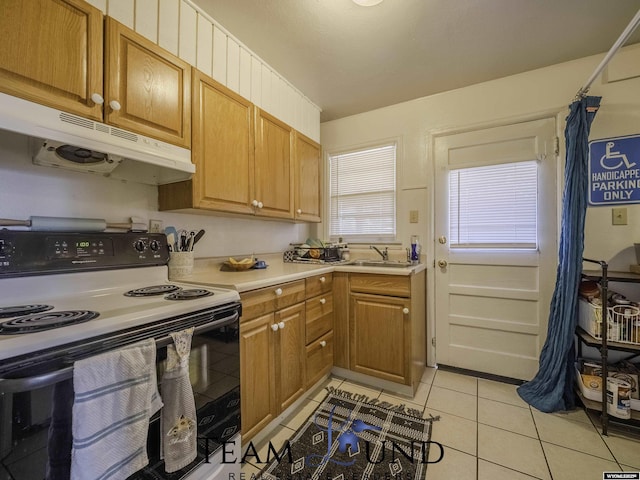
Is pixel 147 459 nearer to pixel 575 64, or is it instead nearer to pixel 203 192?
pixel 203 192

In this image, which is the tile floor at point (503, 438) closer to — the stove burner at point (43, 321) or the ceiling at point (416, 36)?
the stove burner at point (43, 321)

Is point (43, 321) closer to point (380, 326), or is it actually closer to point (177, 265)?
point (177, 265)

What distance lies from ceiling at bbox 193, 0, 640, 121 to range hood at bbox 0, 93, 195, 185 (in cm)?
93

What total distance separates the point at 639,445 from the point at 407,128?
100 inches

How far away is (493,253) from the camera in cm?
216

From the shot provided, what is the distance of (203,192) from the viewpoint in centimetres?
150

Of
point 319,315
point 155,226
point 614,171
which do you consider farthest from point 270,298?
point 614,171

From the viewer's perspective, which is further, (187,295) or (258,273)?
(258,273)

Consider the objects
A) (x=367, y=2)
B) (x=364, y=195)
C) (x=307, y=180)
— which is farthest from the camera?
(x=364, y=195)

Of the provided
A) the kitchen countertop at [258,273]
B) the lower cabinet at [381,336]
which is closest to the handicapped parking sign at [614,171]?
the kitchen countertop at [258,273]

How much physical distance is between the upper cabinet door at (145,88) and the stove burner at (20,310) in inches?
30.3

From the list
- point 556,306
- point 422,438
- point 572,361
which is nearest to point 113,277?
point 422,438

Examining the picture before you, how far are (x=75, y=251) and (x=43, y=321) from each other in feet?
1.69

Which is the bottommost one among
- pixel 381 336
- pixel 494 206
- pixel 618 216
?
pixel 381 336
